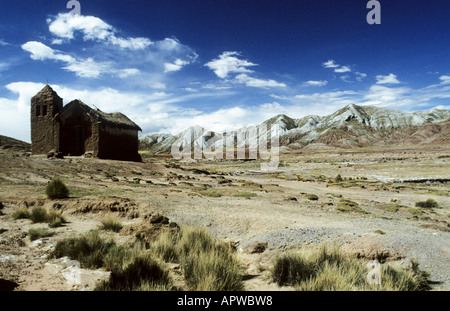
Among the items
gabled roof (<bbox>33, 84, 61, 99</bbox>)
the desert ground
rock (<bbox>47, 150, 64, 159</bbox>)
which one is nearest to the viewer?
the desert ground

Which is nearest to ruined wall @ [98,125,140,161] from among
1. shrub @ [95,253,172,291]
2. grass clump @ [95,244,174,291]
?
grass clump @ [95,244,174,291]

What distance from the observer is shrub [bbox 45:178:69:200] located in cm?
1168

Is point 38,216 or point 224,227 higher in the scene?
point 38,216

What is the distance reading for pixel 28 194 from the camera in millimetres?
12586

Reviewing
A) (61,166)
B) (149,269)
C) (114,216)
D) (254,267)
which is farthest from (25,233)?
(61,166)

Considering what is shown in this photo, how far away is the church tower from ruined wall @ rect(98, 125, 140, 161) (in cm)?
472

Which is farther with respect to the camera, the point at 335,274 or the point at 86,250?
the point at 86,250

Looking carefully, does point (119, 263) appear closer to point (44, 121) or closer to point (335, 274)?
point (335, 274)

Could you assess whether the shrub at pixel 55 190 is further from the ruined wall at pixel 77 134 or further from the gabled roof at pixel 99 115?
the gabled roof at pixel 99 115

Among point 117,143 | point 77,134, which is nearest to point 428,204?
point 117,143

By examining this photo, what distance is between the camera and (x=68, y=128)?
28078mm

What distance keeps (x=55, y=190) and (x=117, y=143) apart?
19.3 meters

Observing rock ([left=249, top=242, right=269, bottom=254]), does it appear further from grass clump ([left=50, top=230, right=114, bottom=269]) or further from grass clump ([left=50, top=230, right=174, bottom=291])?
grass clump ([left=50, top=230, right=114, bottom=269])
